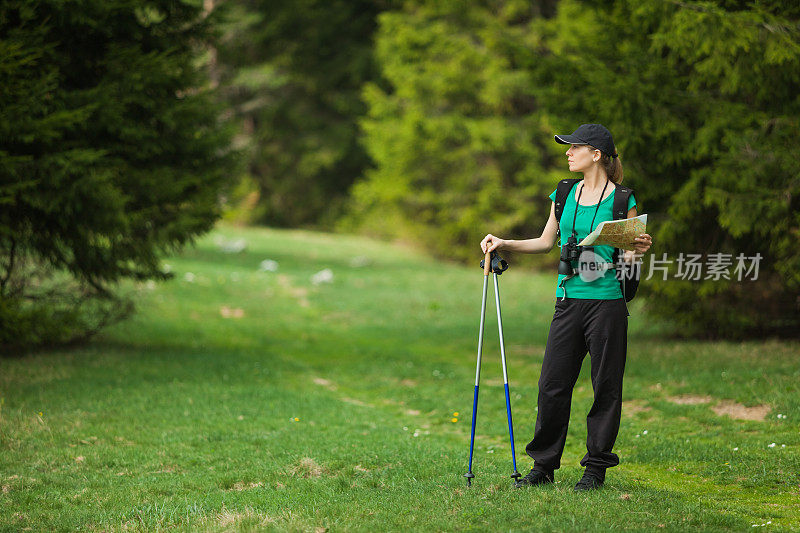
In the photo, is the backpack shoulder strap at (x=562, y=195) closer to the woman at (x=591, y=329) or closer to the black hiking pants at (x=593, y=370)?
the woman at (x=591, y=329)

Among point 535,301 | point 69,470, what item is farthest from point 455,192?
point 69,470

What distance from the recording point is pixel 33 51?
32.0 ft

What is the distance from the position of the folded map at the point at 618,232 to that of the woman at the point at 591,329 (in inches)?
5.5

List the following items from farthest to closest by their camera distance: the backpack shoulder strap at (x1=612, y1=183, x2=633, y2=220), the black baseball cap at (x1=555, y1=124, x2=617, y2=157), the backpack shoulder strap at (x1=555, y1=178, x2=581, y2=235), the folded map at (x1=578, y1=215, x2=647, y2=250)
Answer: the backpack shoulder strap at (x1=555, y1=178, x2=581, y2=235), the black baseball cap at (x1=555, y1=124, x2=617, y2=157), the backpack shoulder strap at (x1=612, y1=183, x2=633, y2=220), the folded map at (x1=578, y1=215, x2=647, y2=250)

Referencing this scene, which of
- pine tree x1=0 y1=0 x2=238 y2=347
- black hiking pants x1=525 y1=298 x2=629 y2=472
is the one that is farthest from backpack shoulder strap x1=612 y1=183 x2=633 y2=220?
pine tree x1=0 y1=0 x2=238 y2=347

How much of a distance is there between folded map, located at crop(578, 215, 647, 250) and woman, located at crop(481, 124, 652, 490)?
0.14m

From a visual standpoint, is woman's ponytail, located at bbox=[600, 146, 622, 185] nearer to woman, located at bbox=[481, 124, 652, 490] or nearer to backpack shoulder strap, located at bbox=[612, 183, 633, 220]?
woman, located at bbox=[481, 124, 652, 490]

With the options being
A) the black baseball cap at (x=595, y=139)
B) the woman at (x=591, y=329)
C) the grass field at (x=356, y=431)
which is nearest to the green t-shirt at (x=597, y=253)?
the woman at (x=591, y=329)

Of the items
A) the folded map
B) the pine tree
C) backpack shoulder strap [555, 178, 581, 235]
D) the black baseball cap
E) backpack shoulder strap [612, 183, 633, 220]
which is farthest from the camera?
the pine tree

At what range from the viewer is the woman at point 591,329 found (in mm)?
5473

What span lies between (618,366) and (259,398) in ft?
17.3

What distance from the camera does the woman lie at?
18.0 feet

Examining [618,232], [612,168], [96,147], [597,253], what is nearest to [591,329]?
[597,253]

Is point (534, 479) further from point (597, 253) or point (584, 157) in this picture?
point (584, 157)
